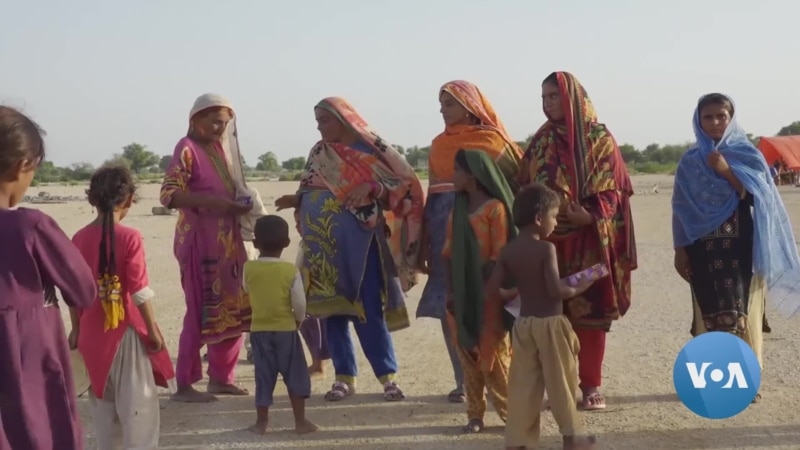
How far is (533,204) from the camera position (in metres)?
5.00

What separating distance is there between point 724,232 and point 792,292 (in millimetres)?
593

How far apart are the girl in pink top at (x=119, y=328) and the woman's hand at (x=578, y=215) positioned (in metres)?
2.47

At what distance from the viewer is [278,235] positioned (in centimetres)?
565

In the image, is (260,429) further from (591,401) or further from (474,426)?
(591,401)

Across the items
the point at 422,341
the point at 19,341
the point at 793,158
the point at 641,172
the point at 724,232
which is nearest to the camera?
the point at 19,341

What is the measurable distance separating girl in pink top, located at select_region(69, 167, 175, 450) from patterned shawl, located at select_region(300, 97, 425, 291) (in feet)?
5.57

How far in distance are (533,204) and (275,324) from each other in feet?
5.60

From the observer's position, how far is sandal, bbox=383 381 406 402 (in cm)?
647

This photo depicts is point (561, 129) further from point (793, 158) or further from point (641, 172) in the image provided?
point (641, 172)

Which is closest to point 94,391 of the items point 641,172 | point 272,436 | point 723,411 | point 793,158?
point 272,436

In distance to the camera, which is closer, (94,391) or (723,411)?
(94,391)

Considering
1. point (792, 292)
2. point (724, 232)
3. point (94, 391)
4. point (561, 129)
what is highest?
point (561, 129)

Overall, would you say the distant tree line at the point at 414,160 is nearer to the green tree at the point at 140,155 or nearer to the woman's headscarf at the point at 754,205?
the green tree at the point at 140,155

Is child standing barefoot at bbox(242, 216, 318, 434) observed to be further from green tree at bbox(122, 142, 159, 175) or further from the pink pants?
green tree at bbox(122, 142, 159, 175)
